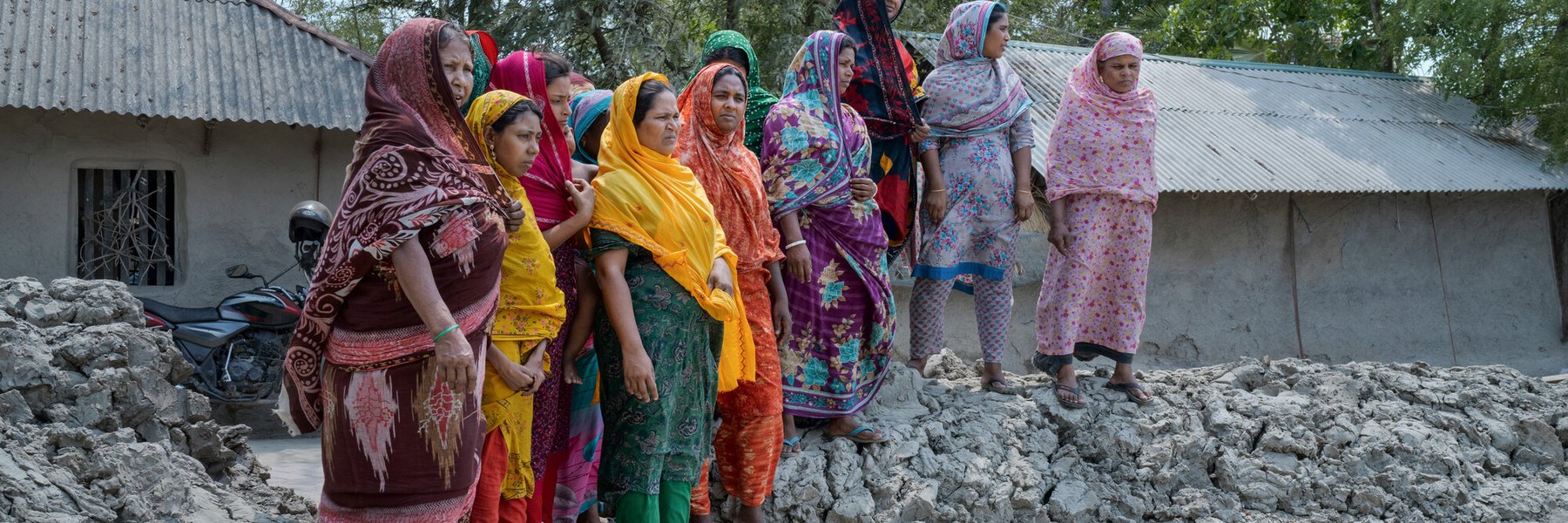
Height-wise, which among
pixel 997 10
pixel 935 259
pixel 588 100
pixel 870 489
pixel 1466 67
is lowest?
pixel 870 489

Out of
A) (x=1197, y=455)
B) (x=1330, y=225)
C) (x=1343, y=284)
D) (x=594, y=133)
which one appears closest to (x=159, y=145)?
(x=594, y=133)

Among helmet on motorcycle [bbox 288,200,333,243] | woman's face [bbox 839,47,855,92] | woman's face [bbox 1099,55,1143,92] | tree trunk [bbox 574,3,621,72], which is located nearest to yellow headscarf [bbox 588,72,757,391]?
woman's face [bbox 839,47,855,92]

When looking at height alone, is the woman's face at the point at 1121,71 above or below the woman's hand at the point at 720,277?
above

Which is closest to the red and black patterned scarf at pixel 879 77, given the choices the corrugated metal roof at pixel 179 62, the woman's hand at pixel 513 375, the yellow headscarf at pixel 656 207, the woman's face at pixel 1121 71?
the woman's face at pixel 1121 71

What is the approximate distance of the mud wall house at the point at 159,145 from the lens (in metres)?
7.19

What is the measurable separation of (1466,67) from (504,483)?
1039cm

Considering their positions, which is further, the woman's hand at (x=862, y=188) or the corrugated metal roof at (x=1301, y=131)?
the corrugated metal roof at (x=1301, y=131)

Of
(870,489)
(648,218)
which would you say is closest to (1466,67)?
(870,489)

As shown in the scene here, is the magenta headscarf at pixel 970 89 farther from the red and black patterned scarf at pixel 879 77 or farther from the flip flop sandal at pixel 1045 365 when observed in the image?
the flip flop sandal at pixel 1045 365

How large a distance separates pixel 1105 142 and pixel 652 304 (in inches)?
96.7

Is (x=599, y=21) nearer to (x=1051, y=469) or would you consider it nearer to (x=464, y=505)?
(x=1051, y=469)

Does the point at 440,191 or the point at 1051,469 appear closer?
the point at 440,191

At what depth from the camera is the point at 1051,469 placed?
4910mm

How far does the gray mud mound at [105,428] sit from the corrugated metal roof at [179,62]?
329 centimetres
